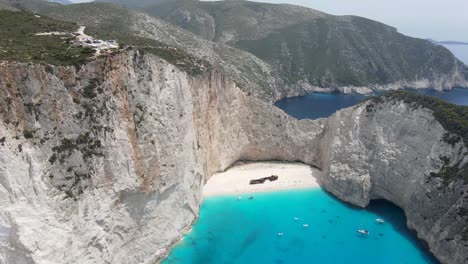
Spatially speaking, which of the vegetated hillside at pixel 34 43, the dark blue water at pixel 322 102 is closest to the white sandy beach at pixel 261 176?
the vegetated hillside at pixel 34 43

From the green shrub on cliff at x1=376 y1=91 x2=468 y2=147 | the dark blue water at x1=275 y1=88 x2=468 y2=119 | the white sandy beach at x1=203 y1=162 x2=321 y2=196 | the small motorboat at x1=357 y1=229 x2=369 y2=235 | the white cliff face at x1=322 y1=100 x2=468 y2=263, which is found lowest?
the dark blue water at x1=275 y1=88 x2=468 y2=119

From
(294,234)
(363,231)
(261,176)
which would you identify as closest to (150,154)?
(294,234)

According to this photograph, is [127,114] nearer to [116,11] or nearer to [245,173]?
[245,173]

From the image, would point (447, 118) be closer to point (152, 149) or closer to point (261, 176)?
point (261, 176)

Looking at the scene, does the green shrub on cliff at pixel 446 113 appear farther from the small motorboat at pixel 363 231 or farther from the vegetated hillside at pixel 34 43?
the vegetated hillside at pixel 34 43

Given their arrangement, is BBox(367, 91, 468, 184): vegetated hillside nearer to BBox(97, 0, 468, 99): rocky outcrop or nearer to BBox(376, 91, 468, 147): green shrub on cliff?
BBox(376, 91, 468, 147): green shrub on cliff

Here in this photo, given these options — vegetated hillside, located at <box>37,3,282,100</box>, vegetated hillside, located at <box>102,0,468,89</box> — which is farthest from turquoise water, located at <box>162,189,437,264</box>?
vegetated hillside, located at <box>102,0,468,89</box>
